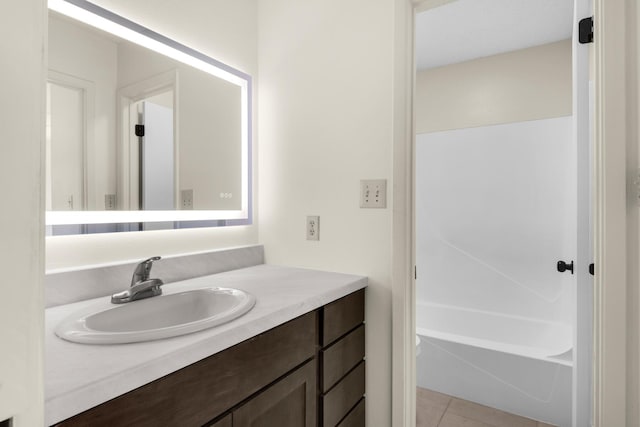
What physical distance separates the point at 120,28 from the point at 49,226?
27.6 inches

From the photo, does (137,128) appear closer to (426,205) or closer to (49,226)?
(49,226)

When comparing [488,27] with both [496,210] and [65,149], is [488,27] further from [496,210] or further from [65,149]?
[65,149]

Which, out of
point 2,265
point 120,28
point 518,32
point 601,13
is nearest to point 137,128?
point 120,28

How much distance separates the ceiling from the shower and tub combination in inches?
23.9

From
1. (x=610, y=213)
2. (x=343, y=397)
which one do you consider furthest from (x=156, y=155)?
(x=610, y=213)

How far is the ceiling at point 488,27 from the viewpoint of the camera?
202cm

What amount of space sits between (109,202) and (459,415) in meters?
2.06

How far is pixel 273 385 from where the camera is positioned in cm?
91

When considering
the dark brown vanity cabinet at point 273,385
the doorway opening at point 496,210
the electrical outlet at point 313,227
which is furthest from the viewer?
the doorway opening at point 496,210

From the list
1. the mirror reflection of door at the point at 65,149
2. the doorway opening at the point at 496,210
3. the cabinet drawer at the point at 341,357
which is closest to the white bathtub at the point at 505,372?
the doorway opening at the point at 496,210

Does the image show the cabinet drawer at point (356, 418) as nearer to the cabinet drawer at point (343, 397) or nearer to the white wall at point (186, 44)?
the cabinet drawer at point (343, 397)

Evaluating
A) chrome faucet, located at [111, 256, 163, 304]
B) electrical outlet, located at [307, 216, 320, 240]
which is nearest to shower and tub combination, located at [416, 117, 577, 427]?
electrical outlet, located at [307, 216, 320, 240]

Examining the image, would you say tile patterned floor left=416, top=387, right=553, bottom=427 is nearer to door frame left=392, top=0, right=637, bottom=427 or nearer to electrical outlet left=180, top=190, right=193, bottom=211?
door frame left=392, top=0, right=637, bottom=427

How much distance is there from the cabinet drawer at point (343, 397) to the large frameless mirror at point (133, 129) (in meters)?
0.85
